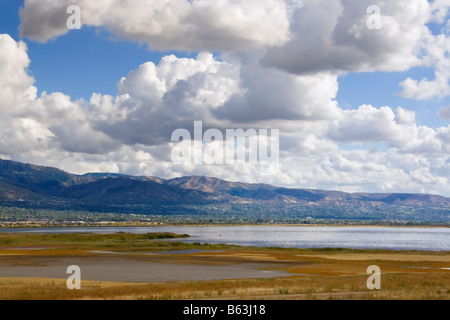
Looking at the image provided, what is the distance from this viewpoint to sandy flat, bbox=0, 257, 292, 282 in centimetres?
7012

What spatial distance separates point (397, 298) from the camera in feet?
137

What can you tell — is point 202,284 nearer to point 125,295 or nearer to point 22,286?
point 125,295

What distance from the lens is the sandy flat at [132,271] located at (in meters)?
70.1

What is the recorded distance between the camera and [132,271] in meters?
78.6

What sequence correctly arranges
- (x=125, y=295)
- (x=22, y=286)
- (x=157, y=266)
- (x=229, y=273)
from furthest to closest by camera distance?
(x=157, y=266) < (x=229, y=273) < (x=22, y=286) < (x=125, y=295)
